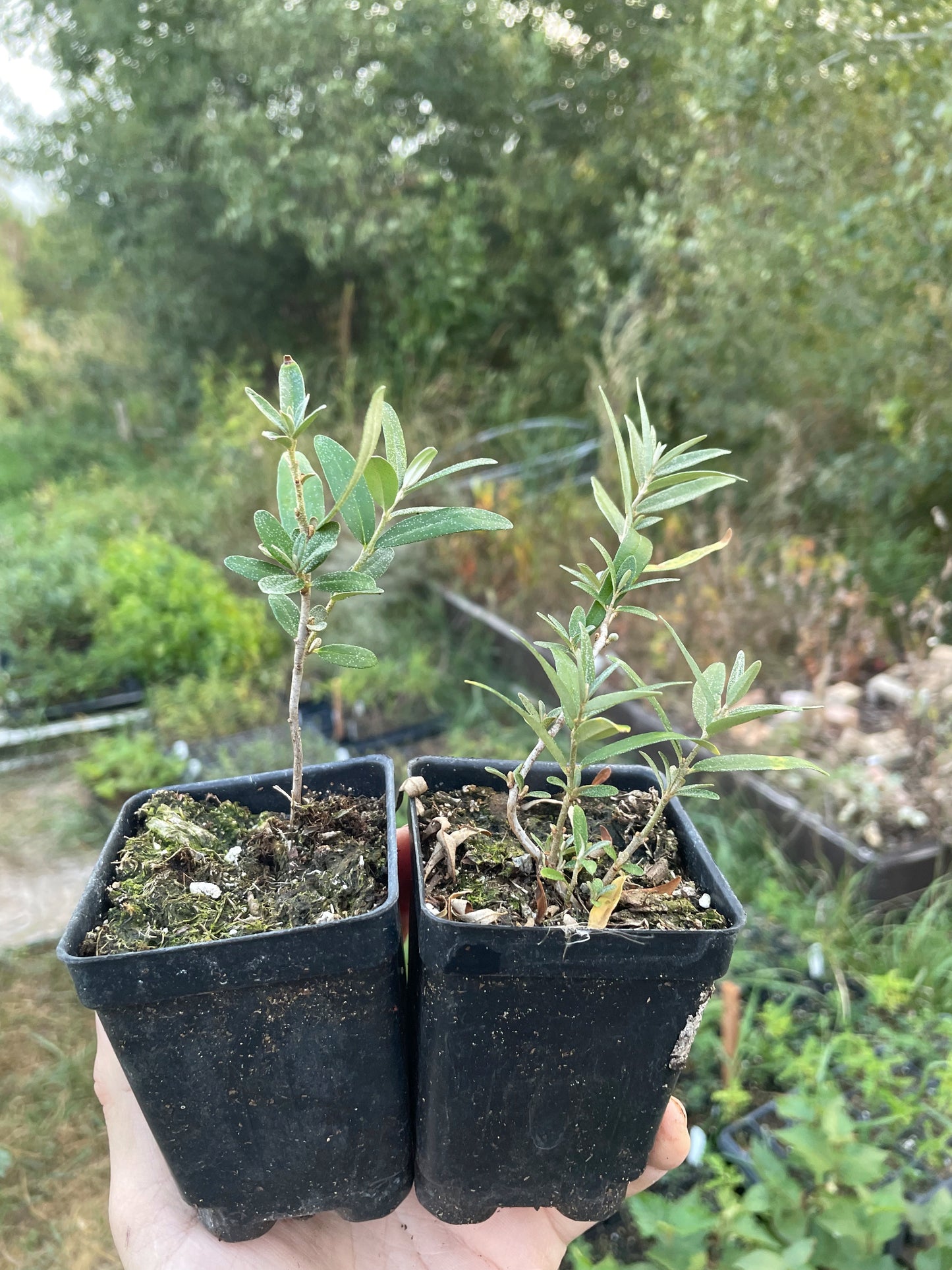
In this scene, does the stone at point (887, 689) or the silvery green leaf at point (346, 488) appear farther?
the stone at point (887, 689)

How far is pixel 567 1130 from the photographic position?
0.77 m

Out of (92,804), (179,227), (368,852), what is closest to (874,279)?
(368,852)

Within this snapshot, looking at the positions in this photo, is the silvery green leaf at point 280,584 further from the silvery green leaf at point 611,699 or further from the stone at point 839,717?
the stone at point 839,717

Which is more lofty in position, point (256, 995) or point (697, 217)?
point (697, 217)

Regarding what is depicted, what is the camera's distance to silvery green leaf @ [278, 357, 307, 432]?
0.62 m

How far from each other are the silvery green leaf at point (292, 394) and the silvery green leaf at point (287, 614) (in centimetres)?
18

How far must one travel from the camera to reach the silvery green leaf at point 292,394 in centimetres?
62

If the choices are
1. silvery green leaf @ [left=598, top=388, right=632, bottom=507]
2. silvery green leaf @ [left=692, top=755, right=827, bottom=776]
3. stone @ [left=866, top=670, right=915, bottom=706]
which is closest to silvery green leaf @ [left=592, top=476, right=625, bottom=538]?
silvery green leaf @ [left=598, top=388, right=632, bottom=507]

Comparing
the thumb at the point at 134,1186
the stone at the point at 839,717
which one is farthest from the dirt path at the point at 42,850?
the stone at the point at 839,717

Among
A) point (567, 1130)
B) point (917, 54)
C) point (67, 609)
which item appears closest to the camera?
point (567, 1130)

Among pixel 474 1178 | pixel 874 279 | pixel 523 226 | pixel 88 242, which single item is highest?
pixel 88 242

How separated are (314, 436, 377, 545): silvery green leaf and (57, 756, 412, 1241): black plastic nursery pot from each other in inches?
11.6

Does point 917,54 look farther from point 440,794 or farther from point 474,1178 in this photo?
point 474,1178

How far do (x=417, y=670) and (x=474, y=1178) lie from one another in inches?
89.7
